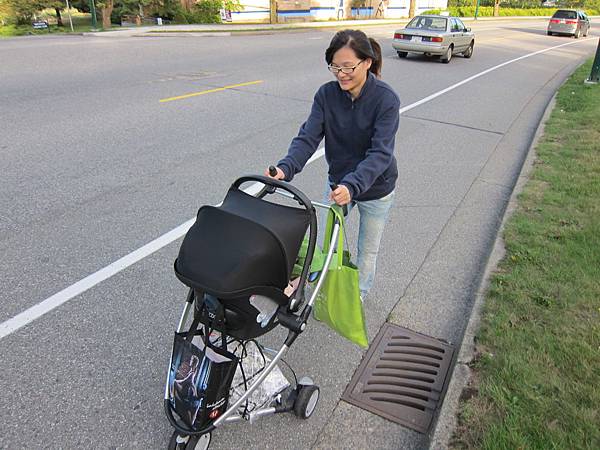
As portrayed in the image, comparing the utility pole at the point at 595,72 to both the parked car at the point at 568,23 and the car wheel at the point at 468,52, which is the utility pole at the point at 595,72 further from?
the parked car at the point at 568,23

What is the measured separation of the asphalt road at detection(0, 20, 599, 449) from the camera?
8.63ft

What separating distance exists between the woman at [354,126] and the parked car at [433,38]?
14459 millimetres

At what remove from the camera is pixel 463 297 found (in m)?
3.77

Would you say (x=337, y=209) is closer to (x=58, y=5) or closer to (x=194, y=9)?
(x=58, y=5)

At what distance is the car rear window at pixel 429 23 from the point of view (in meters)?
16.6

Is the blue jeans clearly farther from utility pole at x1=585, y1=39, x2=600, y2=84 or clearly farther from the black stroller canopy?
utility pole at x1=585, y1=39, x2=600, y2=84

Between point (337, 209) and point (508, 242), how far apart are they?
2384 millimetres

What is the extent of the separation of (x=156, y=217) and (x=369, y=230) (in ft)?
7.59

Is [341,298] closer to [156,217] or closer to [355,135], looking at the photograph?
[355,135]

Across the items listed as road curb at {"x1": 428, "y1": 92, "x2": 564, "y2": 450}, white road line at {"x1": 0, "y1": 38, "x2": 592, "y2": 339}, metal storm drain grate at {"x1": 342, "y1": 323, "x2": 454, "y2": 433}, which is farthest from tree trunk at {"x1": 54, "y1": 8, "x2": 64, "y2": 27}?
metal storm drain grate at {"x1": 342, "y1": 323, "x2": 454, "y2": 433}

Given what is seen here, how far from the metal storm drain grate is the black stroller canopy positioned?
Result: 1084mm

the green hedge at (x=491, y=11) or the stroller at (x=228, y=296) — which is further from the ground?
the green hedge at (x=491, y=11)

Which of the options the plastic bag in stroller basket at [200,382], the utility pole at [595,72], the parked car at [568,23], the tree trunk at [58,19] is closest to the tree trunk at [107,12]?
the tree trunk at [58,19]

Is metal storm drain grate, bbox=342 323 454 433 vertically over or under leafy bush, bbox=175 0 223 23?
under
